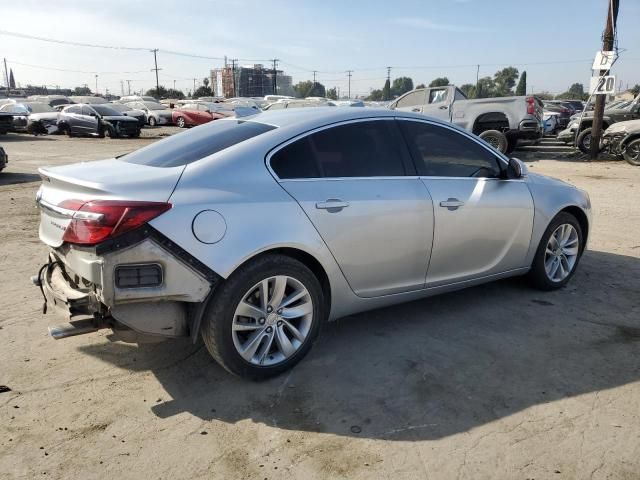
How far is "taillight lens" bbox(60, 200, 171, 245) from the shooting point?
2.88 metres

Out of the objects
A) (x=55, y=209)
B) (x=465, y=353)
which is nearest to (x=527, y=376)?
(x=465, y=353)

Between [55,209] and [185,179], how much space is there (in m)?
0.79

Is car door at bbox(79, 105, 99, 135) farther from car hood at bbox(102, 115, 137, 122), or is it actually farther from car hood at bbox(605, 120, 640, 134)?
car hood at bbox(605, 120, 640, 134)

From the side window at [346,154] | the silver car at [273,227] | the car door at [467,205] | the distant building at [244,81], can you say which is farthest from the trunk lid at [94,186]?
the distant building at [244,81]

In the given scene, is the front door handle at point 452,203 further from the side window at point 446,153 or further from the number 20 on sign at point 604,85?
the number 20 on sign at point 604,85

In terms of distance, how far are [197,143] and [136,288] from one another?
3.95 ft

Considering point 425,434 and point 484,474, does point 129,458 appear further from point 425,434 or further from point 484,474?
point 484,474

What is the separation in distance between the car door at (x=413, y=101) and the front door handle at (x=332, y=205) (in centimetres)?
1345

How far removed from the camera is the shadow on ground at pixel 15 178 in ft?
38.1

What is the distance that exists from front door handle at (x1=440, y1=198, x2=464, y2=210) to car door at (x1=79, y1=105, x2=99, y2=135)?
24.4m

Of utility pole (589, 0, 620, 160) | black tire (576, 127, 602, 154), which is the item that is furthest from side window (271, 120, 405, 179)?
black tire (576, 127, 602, 154)

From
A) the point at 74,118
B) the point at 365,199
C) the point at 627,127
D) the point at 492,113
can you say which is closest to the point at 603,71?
the point at 627,127

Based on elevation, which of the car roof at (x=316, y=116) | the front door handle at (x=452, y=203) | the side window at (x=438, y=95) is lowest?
the front door handle at (x=452, y=203)

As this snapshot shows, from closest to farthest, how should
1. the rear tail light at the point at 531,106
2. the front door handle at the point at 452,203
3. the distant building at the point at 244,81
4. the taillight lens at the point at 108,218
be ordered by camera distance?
the taillight lens at the point at 108,218, the front door handle at the point at 452,203, the rear tail light at the point at 531,106, the distant building at the point at 244,81
